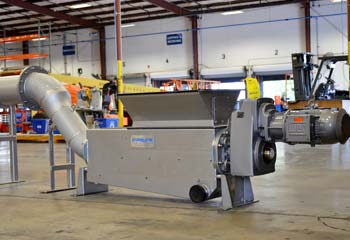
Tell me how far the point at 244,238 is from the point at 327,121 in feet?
3.96

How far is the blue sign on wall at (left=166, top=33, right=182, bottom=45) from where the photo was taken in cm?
2431

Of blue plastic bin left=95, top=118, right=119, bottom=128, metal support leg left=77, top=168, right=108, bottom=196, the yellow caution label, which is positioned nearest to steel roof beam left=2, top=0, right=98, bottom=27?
blue plastic bin left=95, top=118, right=119, bottom=128

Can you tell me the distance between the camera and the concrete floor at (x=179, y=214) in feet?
11.4

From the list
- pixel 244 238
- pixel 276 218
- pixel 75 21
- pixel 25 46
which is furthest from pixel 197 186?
pixel 25 46

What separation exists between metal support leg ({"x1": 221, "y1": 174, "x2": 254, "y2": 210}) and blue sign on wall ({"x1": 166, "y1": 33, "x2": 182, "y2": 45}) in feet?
66.7

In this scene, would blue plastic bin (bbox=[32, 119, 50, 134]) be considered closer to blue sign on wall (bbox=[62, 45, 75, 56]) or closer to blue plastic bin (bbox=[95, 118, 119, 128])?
blue plastic bin (bbox=[95, 118, 119, 128])

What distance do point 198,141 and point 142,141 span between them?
0.63m

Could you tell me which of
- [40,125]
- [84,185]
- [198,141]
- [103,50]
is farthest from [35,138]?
[198,141]

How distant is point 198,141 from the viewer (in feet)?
14.3

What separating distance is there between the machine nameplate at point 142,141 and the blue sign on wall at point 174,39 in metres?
20.0

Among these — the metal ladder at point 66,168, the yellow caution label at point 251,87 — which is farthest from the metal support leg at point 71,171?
the yellow caution label at point 251,87

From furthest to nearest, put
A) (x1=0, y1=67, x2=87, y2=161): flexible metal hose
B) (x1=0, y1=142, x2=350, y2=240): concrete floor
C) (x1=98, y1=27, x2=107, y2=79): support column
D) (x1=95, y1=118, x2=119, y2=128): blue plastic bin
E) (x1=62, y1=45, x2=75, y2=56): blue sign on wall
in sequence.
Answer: (x1=62, y1=45, x2=75, y2=56): blue sign on wall < (x1=98, y1=27, x2=107, y2=79): support column < (x1=95, y1=118, x2=119, y2=128): blue plastic bin < (x1=0, y1=67, x2=87, y2=161): flexible metal hose < (x1=0, y1=142, x2=350, y2=240): concrete floor

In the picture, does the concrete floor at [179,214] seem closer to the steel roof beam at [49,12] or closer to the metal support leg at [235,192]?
the metal support leg at [235,192]

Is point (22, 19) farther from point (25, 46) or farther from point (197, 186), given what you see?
point (197, 186)
